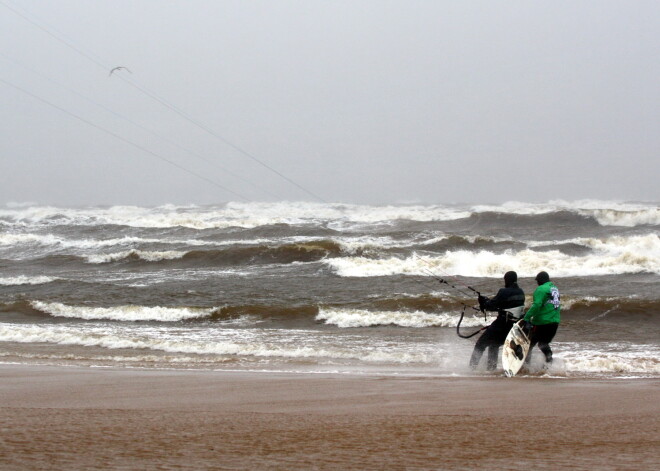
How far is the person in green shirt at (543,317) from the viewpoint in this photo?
788cm

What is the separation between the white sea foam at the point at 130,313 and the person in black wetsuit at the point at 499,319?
789cm


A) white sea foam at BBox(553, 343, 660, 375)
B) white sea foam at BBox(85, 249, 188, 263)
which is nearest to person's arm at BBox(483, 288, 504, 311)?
white sea foam at BBox(553, 343, 660, 375)

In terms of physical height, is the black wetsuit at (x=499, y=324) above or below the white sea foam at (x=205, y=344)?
above

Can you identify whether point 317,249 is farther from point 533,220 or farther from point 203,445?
point 203,445

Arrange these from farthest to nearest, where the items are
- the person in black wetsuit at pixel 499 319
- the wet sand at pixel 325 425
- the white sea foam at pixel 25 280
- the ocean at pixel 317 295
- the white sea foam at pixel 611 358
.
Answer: the white sea foam at pixel 25 280, the ocean at pixel 317 295, the white sea foam at pixel 611 358, the person in black wetsuit at pixel 499 319, the wet sand at pixel 325 425

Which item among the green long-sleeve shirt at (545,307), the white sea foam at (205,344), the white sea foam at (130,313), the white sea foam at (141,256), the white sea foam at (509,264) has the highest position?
the white sea foam at (141,256)

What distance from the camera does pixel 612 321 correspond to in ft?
42.4

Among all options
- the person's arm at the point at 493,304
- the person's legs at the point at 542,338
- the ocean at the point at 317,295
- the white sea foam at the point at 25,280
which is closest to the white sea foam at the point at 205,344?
the ocean at the point at 317,295

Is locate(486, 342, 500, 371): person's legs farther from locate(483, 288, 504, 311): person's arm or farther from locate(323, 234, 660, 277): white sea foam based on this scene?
locate(323, 234, 660, 277): white sea foam

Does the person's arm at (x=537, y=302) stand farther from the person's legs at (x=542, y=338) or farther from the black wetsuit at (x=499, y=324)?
the black wetsuit at (x=499, y=324)

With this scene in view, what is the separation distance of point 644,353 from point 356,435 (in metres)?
7.43

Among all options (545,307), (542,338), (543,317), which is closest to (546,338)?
(542,338)

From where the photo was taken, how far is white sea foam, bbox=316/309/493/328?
1320cm

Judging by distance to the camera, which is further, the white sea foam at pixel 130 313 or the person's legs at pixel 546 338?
the white sea foam at pixel 130 313
